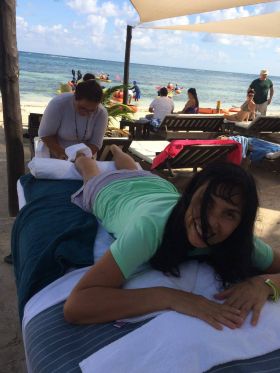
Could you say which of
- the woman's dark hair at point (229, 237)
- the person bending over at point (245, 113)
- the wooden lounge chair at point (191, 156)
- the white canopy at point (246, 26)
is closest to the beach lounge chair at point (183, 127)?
the person bending over at point (245, 113)

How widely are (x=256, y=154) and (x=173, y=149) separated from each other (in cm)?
170

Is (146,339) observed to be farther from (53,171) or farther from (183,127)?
(183,127)

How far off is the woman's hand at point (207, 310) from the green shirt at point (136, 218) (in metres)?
0.20

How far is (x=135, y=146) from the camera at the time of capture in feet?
19.0

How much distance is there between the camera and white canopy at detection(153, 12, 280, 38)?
294 inches

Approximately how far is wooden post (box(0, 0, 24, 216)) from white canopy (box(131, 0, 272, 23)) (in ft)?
10.9

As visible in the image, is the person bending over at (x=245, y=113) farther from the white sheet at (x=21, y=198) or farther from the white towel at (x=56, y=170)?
the white sheet at (x=21, y=198)

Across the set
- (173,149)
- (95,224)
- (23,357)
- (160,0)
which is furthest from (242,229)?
(160,0)

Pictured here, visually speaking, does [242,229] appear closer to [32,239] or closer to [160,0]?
[32,239]

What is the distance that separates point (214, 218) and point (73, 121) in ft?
8.42

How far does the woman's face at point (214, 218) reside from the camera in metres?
1.40

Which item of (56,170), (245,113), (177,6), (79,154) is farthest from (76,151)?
(245,113)

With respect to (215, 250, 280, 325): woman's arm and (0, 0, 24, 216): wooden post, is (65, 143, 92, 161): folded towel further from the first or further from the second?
(215, 250, 280, 325): woman's arm

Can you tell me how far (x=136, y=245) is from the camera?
147cm
